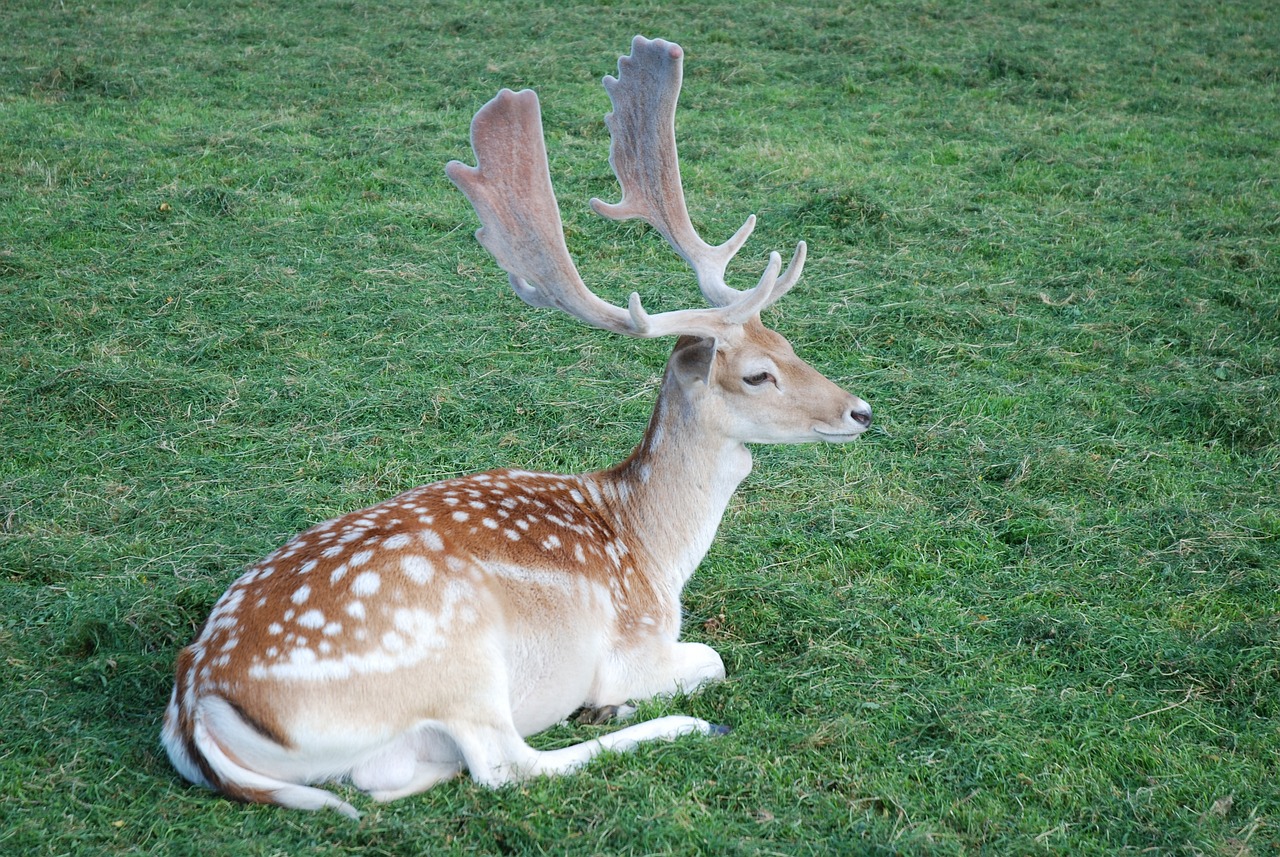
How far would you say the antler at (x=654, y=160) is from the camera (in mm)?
3969

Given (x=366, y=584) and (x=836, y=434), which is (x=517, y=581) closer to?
(x=366, y=584)

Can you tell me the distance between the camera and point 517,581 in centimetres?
332

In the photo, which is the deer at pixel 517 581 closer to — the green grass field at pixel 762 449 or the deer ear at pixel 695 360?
the deer ear at pixel 695 360

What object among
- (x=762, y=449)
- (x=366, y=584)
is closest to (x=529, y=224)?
(x=366, y=584)

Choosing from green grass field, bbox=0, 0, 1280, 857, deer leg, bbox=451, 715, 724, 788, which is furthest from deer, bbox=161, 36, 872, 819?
green grass field, bbox=0, 0, 1280, 857

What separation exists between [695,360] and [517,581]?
871 millimetres

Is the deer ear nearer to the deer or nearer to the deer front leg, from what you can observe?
the deer

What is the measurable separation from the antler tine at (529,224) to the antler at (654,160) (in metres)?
0.40

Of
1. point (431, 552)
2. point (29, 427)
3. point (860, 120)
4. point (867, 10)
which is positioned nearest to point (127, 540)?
point (29, 427)

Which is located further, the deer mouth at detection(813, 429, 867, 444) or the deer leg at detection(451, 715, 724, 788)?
the deer mouth at detection(813, 429, 867, 444)

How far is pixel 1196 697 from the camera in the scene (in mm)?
3596

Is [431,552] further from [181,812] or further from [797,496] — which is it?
[797,496]

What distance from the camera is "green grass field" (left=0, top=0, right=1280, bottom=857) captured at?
3.13m

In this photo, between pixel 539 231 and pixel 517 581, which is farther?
pixel 539 231
